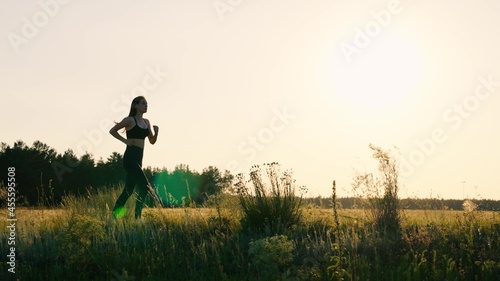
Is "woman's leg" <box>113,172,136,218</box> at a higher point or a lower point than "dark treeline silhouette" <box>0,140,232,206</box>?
lower

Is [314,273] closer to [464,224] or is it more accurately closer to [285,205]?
[285,205]

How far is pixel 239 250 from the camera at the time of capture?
26.7ft

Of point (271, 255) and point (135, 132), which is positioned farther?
point (135, 132)

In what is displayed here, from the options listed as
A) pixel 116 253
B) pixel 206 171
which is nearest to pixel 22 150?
pixel 206 171

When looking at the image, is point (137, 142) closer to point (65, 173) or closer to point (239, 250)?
point (239, 250)

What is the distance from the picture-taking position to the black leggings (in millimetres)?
10188

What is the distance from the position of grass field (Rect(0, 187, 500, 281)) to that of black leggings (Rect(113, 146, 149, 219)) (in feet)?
1.21

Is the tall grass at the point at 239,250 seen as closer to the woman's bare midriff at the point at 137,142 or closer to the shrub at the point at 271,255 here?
the shrub at the point at 271,255

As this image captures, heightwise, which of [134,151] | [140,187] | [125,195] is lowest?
[125,195]

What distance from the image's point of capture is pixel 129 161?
10.2 metres

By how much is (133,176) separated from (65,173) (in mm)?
25925

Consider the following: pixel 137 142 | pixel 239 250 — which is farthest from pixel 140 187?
pixel 239 250

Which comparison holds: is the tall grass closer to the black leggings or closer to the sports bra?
the black leggings

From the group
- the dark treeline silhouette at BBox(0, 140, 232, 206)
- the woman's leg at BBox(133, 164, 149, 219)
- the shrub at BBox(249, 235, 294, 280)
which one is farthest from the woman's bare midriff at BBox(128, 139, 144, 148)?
the dark treeline silhouette at BBox(0, 140, 232, 206)
